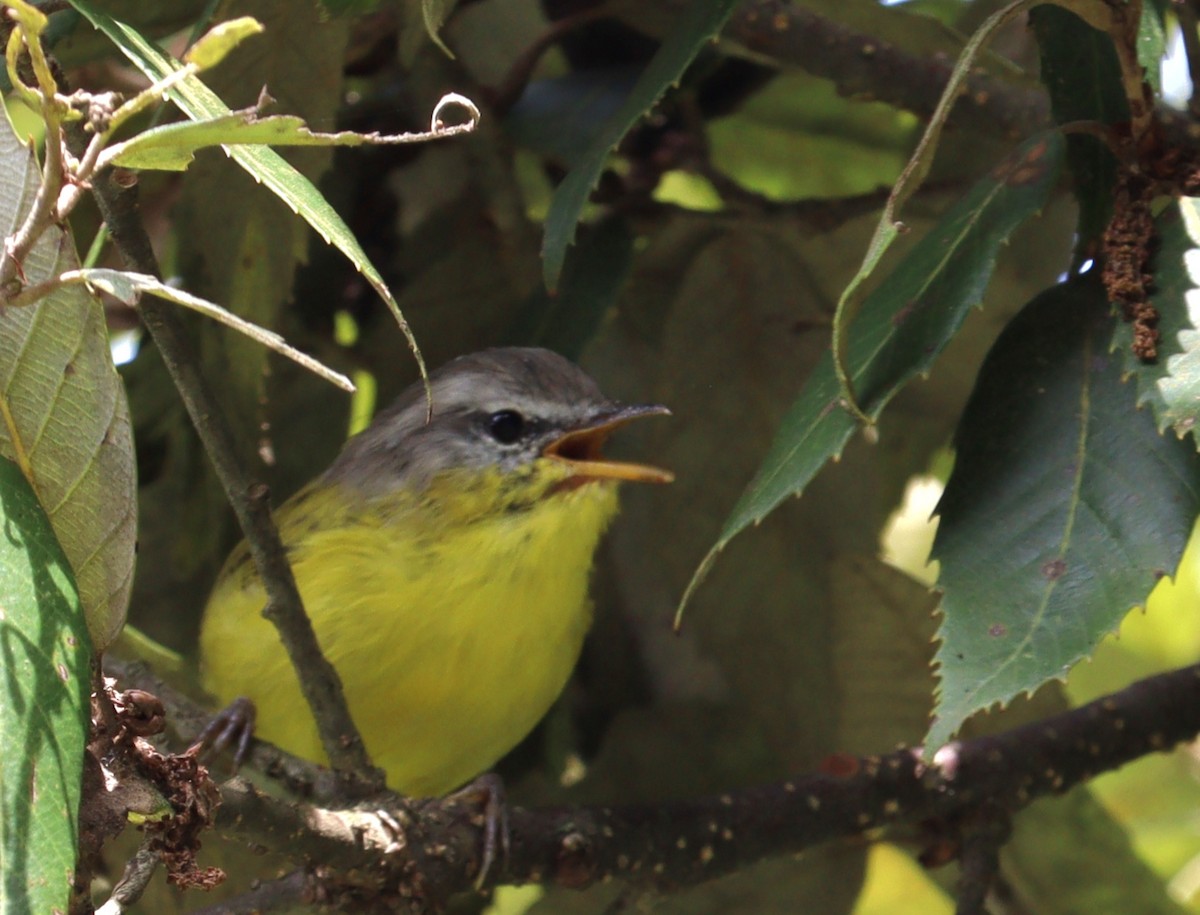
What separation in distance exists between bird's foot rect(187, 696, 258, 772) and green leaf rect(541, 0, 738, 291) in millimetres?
1102

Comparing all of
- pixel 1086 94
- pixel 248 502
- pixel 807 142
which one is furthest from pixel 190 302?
pixel 807 142

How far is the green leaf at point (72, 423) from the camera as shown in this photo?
137cm

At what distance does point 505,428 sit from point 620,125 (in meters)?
1.10

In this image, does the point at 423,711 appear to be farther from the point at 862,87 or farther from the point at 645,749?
the point at 862,87

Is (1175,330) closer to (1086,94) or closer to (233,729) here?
(1086,94)

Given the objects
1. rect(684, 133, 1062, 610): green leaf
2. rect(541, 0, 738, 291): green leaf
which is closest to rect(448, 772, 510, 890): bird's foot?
rect(684, 133, 1062, 610): green leaf

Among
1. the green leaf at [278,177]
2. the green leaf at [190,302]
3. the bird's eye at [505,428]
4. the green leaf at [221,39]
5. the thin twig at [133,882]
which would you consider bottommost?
the thin twig at [133,882]

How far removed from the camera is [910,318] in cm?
187

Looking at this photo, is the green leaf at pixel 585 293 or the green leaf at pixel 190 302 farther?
the green leaf at pixel 585 293

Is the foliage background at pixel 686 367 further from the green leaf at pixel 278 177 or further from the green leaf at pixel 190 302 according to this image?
the green leaf at pixel 190 302

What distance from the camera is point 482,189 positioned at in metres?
3.21

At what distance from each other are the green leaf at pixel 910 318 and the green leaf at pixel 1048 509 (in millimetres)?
134

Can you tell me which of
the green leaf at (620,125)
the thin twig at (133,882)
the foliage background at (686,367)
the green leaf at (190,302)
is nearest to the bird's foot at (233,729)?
the foliage background at (686,367)

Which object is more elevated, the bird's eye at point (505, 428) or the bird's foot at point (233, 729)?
the bird's eye at point (505, 428)
